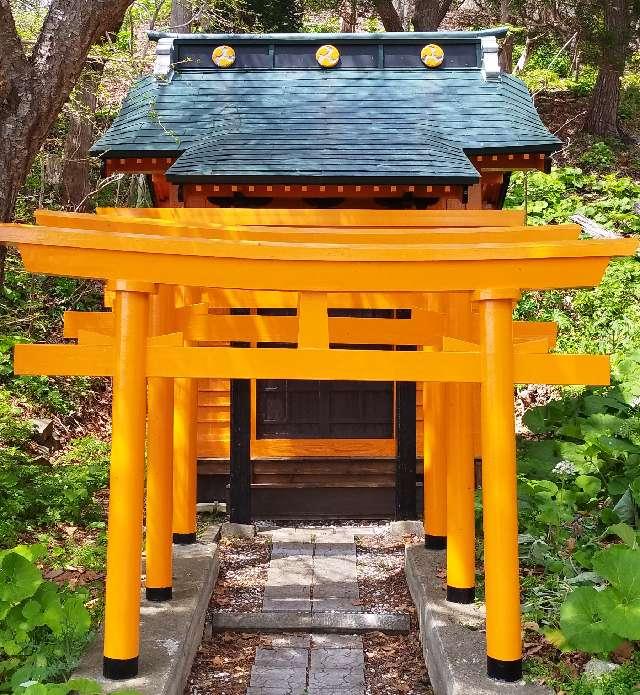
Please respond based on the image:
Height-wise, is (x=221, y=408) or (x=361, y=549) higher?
(x=221, y=408)

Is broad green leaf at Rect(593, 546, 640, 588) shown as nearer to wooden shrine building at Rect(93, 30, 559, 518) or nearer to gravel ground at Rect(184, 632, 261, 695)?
wooden shrine building at Rect(93, 30, 559, 518)

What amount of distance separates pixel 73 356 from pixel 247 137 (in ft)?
10.8

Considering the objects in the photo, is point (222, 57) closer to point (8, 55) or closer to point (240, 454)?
point (8, 55)

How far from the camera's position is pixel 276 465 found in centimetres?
809

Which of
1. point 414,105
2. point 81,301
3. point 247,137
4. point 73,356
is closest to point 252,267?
point 73,356

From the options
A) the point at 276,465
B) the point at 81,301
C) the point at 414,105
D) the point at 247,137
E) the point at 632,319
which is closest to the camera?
the point at 247,137

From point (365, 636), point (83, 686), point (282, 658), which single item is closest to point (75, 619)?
point (83, 686)

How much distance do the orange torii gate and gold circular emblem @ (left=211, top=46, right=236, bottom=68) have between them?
14.3 ft

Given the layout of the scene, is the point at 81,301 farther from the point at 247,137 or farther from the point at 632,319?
the point at 632,319

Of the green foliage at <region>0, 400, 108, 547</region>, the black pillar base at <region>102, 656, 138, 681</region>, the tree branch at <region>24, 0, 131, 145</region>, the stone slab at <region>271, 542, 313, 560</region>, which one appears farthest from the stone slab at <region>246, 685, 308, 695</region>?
the tree branch at <region>24, 0, 131, 145</region>

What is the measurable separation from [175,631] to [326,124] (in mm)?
4492

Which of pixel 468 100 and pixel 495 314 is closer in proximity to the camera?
pixel 495 314

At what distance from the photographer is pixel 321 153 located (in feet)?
20.3

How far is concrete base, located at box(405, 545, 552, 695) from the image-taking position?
3.91 metres
